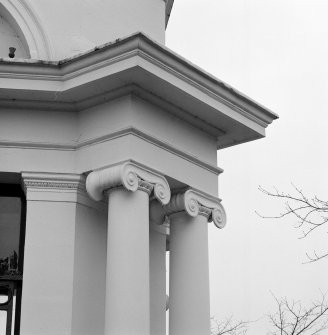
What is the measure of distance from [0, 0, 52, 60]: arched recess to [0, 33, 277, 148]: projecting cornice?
816 mm

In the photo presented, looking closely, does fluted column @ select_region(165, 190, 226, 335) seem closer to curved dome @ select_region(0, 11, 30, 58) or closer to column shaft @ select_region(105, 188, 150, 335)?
column shaft @ select_region(105, 188, 150, 335)

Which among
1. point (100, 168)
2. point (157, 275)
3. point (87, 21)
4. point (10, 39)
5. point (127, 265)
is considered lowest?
point (127, 265)

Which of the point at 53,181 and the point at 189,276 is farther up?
the point at 53,181

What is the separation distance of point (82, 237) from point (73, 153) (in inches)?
45.9

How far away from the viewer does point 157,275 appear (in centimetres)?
1502

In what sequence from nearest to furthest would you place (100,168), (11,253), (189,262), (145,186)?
1. (145,186)
2. (100,168)
3. (11,253)
4. (189,262)

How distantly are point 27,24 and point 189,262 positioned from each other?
4055 mm

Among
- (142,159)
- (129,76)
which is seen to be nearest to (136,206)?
(142,159)

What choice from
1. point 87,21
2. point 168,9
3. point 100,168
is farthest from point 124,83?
point 168,9

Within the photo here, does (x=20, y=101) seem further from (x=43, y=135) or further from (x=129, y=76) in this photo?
(x=129, y=76)

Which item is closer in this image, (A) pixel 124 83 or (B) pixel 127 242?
(B) pixel 127 242

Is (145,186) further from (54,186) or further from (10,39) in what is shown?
(10,39)

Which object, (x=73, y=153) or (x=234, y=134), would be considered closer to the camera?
(x=73, y=153)

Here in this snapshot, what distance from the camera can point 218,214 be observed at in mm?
14617
